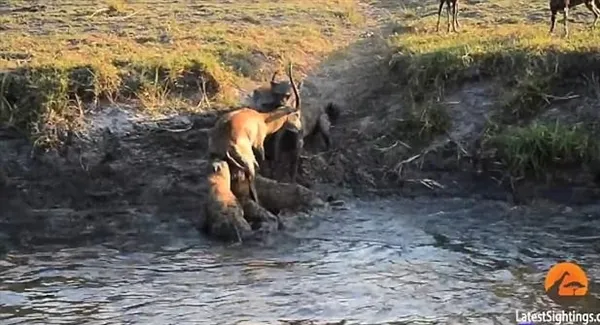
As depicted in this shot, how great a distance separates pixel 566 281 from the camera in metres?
8.47

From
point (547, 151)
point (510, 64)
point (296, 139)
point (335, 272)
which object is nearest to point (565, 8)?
point (510, 64)

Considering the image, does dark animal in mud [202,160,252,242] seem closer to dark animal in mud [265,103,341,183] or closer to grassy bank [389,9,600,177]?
dark animal in mud [265,103,341,183]

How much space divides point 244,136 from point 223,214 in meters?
0.95

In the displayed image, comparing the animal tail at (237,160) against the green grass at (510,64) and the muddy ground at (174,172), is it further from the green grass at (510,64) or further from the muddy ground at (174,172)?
the green grass at (510,64)

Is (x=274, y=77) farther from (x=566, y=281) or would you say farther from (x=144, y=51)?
(x=566, y=281)

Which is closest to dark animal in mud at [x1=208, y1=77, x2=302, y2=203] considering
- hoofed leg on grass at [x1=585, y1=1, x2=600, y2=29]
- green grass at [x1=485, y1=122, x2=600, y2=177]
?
green grass at [x1=485, y1=122, x2=600, y2=177]

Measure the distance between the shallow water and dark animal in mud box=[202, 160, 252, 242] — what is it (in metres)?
0.16

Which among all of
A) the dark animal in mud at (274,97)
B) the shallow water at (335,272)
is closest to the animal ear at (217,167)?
the shallow water at (335,272)

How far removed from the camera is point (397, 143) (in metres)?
11.2

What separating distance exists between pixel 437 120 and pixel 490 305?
12.2 ft

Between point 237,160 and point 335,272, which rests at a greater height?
point 237,160

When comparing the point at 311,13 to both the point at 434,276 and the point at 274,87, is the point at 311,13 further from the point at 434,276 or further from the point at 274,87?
the point at 434,276

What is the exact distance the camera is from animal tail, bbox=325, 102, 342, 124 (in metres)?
11.7

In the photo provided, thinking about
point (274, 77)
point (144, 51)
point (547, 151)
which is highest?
point (144, 51)
